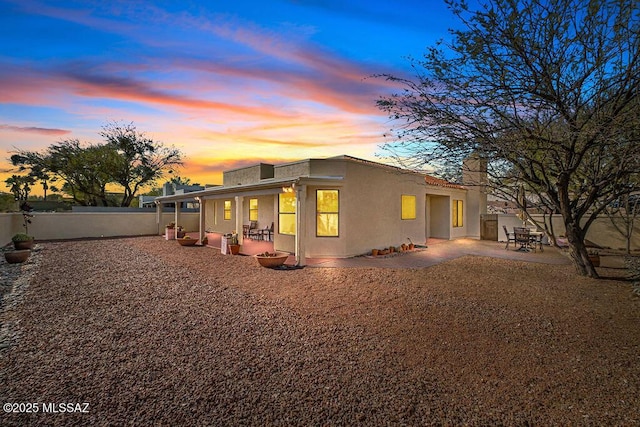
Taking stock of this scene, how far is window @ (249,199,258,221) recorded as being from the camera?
16.5 meters

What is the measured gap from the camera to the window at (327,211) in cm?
1085

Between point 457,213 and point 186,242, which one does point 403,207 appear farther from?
point 186,242

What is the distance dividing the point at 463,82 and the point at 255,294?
661cm

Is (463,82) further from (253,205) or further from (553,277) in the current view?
(253,205)

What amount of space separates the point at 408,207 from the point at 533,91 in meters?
7.99

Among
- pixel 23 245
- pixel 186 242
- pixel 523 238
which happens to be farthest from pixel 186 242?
pixel 523 238

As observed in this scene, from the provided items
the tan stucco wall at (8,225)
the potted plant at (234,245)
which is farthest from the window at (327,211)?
the tan stucco wall at (8,225)

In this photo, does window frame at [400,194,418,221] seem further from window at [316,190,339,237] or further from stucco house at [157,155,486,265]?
window at [316,190,339,237]

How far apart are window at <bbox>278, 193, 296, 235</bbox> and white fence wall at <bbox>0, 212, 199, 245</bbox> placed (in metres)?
12.4

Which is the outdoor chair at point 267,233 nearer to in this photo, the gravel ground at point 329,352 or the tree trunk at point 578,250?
the gravel ground at point 329,352

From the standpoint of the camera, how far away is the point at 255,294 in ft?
22.1

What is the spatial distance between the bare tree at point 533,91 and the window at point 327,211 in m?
4.04

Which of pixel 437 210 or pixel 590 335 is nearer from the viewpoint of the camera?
pixel 590 335

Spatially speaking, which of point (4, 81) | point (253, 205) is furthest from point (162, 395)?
point (253, 205)
